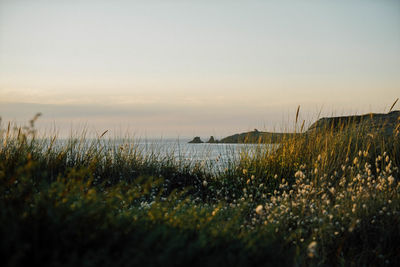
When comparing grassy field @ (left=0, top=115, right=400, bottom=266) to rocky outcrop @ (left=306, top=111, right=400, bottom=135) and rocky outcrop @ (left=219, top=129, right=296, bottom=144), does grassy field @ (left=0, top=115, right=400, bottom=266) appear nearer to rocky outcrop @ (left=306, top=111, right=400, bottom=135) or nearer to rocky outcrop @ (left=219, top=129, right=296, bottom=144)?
rocky outcrop @ (left=219, top=129, right=296, bottom=144)

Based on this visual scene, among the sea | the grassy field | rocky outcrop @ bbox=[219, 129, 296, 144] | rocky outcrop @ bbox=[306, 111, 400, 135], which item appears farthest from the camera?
rocky outcrop @ bbox=[306, 111, 400, 135]

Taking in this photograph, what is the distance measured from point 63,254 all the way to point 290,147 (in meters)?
4.78

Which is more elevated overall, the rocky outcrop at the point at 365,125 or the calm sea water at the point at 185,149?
the rocky outcrop at the point at 365,125

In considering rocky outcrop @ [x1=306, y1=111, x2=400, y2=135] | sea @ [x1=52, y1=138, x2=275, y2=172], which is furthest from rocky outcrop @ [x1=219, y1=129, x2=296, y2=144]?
rocky outcrop @ [x1=306, y1=111, x2=400, y2=135]

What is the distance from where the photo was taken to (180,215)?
9.08ft

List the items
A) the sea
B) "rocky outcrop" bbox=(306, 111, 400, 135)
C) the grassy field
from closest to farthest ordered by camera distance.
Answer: the grassy field
the sea
"rocky outcrop" bbox=(306, 111, 400, 135)

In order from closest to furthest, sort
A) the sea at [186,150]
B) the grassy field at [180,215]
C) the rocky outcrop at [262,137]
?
the grassy field at [180,215], the sea at [186,150], the rocky outcrop at [262,137]

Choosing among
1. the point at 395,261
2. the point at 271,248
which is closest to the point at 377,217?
the point at 395,261

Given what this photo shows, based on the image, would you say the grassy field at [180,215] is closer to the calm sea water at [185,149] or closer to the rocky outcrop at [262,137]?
the calm sea water at [185,149]

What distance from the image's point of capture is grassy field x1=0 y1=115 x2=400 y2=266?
76.7 inches

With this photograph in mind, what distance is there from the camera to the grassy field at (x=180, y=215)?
1.95 meters

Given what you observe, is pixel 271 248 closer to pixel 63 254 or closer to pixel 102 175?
pixel 63 254

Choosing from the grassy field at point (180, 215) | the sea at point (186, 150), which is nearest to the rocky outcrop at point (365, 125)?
the grassy field at point (180, 215)

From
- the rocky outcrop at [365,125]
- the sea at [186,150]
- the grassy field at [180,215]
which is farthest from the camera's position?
the rocky outcrop at [365,125]
